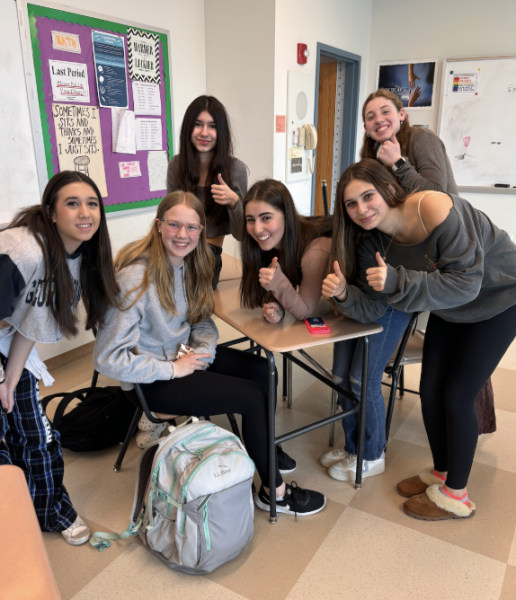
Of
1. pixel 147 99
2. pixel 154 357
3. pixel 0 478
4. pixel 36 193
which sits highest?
pixel 147 99

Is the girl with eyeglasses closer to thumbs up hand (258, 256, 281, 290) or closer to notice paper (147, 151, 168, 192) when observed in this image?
thumbs up hand (258, 256, 281, 290)

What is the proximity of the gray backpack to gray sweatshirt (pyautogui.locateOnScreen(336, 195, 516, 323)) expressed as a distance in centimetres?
65

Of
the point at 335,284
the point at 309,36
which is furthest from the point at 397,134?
the point at 309,36

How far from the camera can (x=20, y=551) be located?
690 millimetres

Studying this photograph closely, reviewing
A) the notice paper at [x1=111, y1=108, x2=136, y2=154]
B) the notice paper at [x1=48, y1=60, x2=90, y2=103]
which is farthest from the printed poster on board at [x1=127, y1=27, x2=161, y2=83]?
the notice paper at [x1=48, y1=60, x2=90, y2=103]

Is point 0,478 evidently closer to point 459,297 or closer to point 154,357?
point 154,357

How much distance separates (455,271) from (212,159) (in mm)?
1238

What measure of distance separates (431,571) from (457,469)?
35 centimetres

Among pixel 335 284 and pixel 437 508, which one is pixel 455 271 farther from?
pixel 437 508

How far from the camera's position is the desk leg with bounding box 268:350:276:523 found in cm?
158

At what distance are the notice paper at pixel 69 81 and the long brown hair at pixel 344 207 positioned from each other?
182 centimetres

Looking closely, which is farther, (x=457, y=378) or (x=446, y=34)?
(x=446, y=34)

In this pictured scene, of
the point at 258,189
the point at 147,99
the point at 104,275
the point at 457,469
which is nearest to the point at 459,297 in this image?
the point at 457,469

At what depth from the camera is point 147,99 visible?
3117 millimetres
